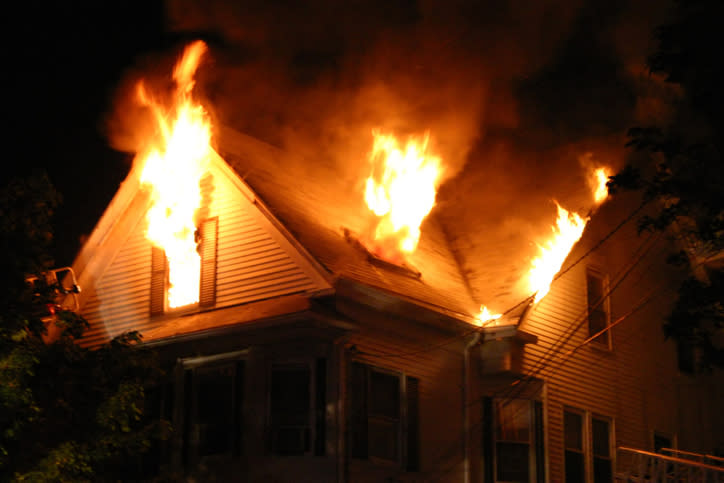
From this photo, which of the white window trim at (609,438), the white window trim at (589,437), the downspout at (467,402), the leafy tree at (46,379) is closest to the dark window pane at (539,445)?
the white window trim at (589,437)

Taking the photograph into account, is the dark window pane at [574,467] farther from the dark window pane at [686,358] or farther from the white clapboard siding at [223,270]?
the white clapboard siding at [223,270]

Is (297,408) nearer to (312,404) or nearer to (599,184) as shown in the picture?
(312,404)

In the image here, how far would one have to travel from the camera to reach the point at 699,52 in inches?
503

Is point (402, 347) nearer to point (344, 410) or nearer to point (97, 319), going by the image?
point (344, 410)

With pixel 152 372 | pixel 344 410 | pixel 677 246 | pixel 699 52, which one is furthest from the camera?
pixel 677 246

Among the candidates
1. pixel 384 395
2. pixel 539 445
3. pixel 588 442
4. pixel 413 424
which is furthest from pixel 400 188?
pixel 588 442

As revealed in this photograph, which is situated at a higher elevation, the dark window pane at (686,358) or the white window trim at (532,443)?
the dark window pane at (686,358)

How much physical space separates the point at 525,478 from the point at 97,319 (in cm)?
828

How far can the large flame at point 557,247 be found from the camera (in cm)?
1820

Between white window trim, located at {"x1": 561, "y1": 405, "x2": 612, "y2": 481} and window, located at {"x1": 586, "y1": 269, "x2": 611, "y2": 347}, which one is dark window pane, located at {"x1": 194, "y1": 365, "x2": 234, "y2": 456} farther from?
window, located at {"x1": 586, "y1": 269, "x2": 611, "y2": 347}

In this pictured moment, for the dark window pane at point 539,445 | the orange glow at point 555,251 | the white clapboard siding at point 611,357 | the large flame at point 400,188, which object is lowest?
the dark window pane at point 539,445

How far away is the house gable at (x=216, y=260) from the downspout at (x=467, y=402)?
3.38m

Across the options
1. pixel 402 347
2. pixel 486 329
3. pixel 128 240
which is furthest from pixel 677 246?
pixel 128 240

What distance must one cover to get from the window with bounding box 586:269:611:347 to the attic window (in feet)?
24.3
